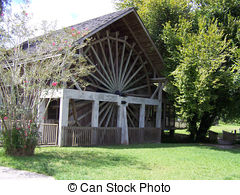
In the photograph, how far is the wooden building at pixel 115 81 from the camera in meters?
15.1

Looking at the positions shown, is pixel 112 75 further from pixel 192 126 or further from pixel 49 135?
pixel 192 126

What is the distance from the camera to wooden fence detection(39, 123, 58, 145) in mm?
13200

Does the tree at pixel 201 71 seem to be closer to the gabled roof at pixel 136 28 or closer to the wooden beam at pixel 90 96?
the gabled roof at pixel 136 28

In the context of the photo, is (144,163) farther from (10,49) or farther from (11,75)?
(10,49)

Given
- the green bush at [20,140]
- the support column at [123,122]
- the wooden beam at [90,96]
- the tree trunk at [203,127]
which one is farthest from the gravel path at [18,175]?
the tree trunk at [203,127]

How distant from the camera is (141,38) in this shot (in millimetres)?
17766

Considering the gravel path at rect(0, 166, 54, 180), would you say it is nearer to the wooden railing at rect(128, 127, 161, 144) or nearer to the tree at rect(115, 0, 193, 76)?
the wooden railing at rect(128, 127, 161, 144)

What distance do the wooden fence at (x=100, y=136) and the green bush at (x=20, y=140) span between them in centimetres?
360

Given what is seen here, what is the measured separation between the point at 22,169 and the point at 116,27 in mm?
11958

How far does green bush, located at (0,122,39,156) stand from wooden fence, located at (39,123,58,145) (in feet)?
11.1

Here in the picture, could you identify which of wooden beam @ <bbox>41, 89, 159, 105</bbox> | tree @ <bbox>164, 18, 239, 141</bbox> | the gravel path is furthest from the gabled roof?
the gravel path

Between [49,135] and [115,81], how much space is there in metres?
5.73

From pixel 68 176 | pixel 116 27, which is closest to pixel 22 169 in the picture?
pixel 68 176

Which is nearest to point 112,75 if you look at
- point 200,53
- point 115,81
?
point 115,81
